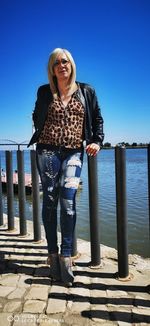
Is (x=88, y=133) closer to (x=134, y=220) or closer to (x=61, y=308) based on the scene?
(x=61, y=308)

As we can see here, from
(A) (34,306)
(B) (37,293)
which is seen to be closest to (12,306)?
(A) (34,306)

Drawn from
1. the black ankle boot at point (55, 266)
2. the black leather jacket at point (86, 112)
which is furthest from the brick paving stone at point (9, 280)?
the black leather jacket at point (86, 112)

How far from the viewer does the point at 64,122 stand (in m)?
3.44

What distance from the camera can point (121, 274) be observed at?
3574 millimetres

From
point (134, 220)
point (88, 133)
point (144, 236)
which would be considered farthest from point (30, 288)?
point (134, 220)

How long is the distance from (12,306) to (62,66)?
6.92ft

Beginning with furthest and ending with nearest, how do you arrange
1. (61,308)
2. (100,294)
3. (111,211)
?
1. (111,211)
2. (100,294)
3. (61,308)

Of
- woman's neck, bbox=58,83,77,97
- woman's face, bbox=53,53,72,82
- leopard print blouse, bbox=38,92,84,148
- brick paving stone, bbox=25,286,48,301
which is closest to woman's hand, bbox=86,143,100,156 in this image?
leopard print blouse, bbox=38,92,84,148

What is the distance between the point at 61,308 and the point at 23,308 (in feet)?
0.98

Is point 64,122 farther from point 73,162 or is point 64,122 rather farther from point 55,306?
point 55,306

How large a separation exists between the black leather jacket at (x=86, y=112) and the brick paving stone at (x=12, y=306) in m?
1.45

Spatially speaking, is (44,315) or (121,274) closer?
(44,315)

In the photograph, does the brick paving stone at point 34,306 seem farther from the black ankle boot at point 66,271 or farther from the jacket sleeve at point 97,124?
the jacket sleeve at point 97,124

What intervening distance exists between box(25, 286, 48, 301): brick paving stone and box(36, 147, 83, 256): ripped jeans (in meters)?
0.36
